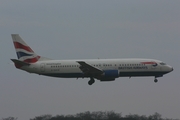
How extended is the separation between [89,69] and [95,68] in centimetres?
106

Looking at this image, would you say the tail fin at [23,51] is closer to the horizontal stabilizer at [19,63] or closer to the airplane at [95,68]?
the airplane at [95,68]

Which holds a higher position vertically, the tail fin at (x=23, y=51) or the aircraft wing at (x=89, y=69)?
the tail fin at (x=23, y=51)

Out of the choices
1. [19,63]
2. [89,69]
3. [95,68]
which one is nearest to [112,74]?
[95,68]

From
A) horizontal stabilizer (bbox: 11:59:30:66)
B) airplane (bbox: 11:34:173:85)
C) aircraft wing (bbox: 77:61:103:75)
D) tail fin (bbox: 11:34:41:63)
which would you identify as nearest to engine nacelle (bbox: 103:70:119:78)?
airplane (bbox: 11:34:173:85)

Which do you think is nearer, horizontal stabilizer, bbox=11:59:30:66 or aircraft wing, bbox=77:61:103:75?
aircraft wing, bbox=77:61:103:75

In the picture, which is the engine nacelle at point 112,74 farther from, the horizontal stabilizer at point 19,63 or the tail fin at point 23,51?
the horizontal stabilizer at point 19,63

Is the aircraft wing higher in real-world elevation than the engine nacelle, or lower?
higher

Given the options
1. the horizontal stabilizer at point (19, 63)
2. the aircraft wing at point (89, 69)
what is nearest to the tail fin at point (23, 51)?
the horizontal stabilizer at point (19, 63)

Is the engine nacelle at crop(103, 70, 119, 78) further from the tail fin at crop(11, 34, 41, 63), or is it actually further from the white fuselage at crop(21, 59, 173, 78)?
the tail fin at crop(11, 34, 41, 63)

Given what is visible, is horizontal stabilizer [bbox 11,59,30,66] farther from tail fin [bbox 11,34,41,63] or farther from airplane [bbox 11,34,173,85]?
tail fin [bbox 11,34,41,63]

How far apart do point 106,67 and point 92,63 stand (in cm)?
230

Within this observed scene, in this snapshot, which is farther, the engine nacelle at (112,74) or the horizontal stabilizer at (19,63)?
the engine nacelle at (112,74)

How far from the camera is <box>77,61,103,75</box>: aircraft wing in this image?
8100cm

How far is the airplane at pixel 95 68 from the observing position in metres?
82.6
